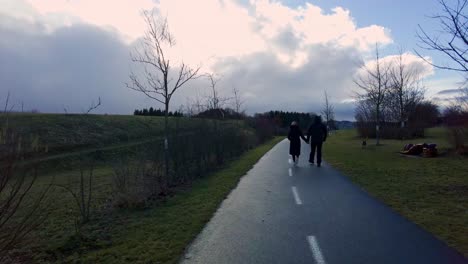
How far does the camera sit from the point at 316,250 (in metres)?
5.77

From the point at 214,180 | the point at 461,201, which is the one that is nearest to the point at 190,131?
the point at 214,180

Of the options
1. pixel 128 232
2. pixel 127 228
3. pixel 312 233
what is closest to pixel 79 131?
pixel 127 228

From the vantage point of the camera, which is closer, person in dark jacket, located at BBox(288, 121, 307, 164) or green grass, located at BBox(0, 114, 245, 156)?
person in dark jacket, located at BBox(288, 121, 307, 164)

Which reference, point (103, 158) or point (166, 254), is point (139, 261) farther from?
point (103, 158)

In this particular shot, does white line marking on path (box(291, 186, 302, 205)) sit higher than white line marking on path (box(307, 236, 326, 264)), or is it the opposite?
white line marking on path (box(291, 186, 302, 205))

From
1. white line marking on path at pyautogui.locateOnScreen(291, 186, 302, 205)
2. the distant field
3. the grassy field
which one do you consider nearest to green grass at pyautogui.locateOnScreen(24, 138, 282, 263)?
A: white line marking on path at pyautogui.locateOnScreen(291, 186, 302, 205)

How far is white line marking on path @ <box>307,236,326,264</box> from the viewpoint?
5.35 metres

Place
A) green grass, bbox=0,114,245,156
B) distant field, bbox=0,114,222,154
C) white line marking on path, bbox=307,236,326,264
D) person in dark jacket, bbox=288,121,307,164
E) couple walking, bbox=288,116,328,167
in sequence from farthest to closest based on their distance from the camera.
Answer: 1. distant field, bbox=0,114,222,154
2. green grass, bbox=0,114,245,156
3. person in dark jacket, bbox=288,121,307,164
4. couple walking, bbox=288,116,328,167
5. white line marking on path, bbox=307,236,326,264

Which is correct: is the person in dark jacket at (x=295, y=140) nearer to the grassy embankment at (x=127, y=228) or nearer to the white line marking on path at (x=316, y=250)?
the grassy embankment at (x=127, y=228)

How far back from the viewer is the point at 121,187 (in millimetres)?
9938

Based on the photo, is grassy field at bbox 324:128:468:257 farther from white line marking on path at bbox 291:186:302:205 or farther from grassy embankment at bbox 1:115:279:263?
grassy embankment at bbox 1:115:279:263

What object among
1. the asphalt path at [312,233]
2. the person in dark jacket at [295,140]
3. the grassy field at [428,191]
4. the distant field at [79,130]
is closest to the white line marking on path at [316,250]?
the asphalt path at [312,233]

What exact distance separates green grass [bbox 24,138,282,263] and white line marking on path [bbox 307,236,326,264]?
1.91 m

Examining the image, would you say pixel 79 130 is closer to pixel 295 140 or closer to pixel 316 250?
pixel 295 140
